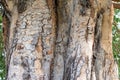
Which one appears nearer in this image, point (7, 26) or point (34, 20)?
point (34, 20)

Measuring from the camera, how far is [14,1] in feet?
5.53

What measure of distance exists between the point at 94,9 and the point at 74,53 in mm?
261

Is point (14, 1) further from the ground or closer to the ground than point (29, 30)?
further from the ground

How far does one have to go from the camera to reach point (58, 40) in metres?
1.68

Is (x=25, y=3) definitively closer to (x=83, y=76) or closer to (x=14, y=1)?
(x=14, y=1)

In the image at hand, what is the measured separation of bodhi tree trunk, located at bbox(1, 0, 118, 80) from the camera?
1.52 metres

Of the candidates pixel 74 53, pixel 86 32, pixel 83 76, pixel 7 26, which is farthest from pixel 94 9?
pixel 7 26

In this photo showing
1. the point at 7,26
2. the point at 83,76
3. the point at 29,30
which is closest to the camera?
the point at 83,76

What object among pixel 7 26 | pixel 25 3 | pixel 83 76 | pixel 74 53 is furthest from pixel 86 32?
pixel 7 26

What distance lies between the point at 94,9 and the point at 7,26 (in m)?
0.53

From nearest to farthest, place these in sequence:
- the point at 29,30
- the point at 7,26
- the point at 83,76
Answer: the point at 83,76
the point at 29,30
the point at 7,26

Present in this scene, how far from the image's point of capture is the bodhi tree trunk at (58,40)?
4.99 feet

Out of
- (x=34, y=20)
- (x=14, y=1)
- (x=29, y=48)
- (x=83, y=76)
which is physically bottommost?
(x=83, y=76)

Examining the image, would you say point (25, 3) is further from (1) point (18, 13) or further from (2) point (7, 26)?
(2) point (7, 26)
